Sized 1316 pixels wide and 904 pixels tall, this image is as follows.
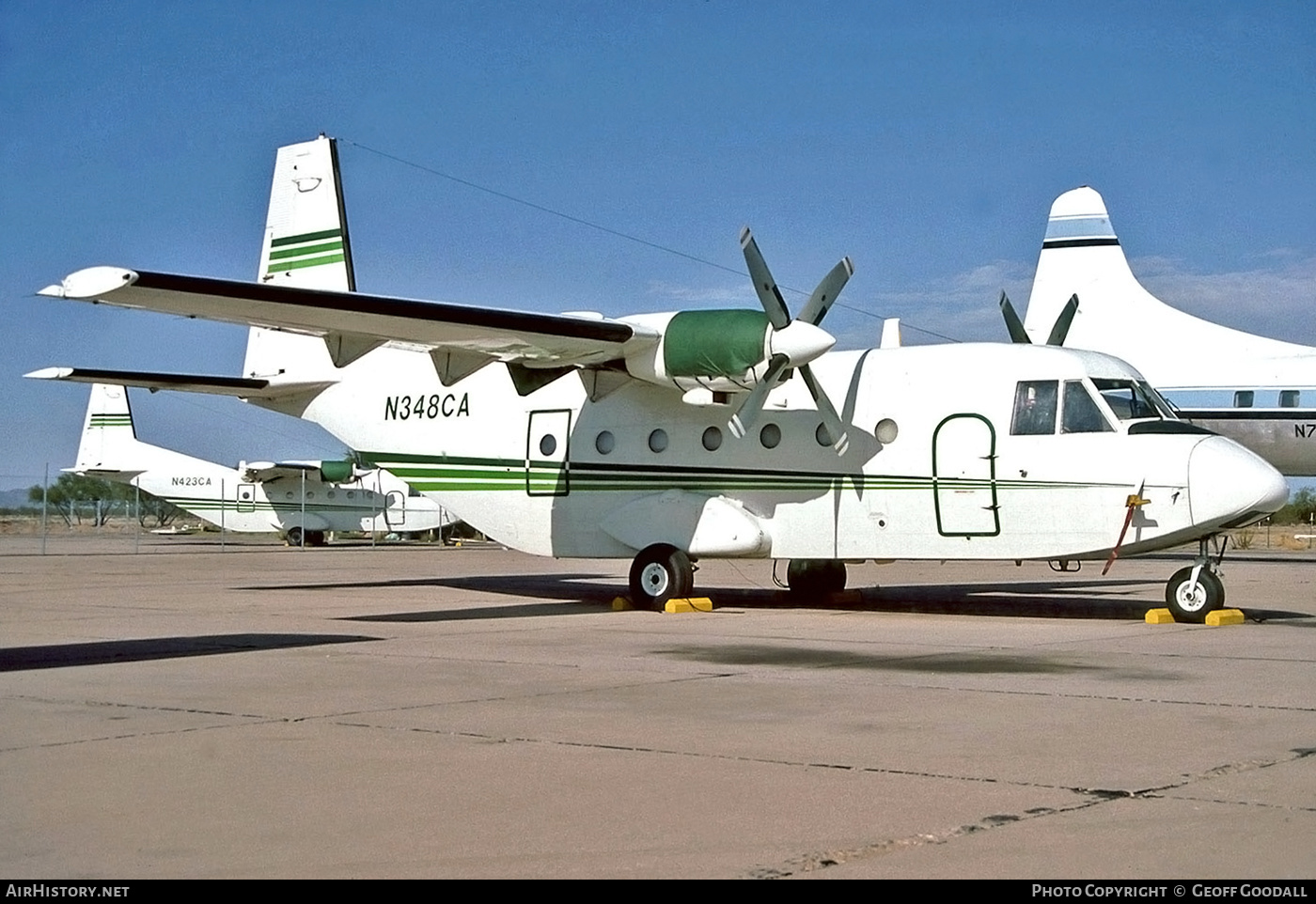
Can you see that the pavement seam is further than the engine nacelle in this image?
No

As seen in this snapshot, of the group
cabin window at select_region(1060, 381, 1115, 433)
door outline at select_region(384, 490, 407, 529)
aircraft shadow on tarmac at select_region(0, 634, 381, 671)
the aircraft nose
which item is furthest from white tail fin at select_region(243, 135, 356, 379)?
door outline at select_region(384, 490, 407, 529)

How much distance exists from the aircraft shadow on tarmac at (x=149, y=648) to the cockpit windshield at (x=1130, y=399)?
8288 mm

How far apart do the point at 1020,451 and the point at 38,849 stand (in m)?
12.5

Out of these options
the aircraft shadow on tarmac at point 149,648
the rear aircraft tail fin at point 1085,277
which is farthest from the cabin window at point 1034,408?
the rear aircraft tail fin at point 1085,277

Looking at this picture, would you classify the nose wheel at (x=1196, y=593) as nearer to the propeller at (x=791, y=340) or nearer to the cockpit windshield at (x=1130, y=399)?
the cockpit windshield at (x=1130, y=399)

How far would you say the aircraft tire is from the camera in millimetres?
14305

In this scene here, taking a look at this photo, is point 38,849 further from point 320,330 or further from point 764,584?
point 764,584

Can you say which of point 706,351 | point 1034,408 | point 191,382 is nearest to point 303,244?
point 191,382

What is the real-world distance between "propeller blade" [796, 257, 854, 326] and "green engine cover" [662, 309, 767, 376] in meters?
0.73

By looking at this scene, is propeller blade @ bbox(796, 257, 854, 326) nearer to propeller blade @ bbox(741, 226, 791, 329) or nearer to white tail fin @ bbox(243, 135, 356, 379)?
propeller blade @ bbox(741, 226, 791, 329)

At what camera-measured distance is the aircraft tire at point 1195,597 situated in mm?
14305

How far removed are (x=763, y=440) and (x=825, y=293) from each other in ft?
6.39

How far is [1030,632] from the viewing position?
1351 centimetres
